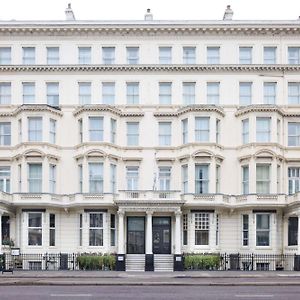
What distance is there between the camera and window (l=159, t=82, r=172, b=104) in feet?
158

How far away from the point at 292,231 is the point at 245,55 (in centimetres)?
1432

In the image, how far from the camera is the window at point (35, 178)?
4678cm

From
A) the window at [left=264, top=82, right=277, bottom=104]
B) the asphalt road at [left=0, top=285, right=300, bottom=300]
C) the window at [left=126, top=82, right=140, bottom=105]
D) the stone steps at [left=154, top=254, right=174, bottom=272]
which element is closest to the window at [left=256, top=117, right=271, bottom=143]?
the window at [left=264, top=82, right=277, bottom=104]

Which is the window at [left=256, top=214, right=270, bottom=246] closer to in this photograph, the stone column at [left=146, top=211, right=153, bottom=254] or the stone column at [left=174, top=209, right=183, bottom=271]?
the stone column at [left=174, top=209, right=183, bottom=271]

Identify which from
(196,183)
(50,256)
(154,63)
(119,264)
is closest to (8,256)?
(50,256)

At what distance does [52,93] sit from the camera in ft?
159

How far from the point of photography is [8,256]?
44.3 m

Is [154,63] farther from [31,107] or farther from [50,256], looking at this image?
[50,256]

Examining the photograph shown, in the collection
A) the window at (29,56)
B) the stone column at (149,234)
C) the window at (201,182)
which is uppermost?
the window at (29,56)

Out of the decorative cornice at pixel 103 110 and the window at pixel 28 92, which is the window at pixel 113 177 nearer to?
the decorative cornice at pixel 103 110

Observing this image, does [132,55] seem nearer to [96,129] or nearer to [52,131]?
[96,129]

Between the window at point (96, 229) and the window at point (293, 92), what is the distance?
17.5m
